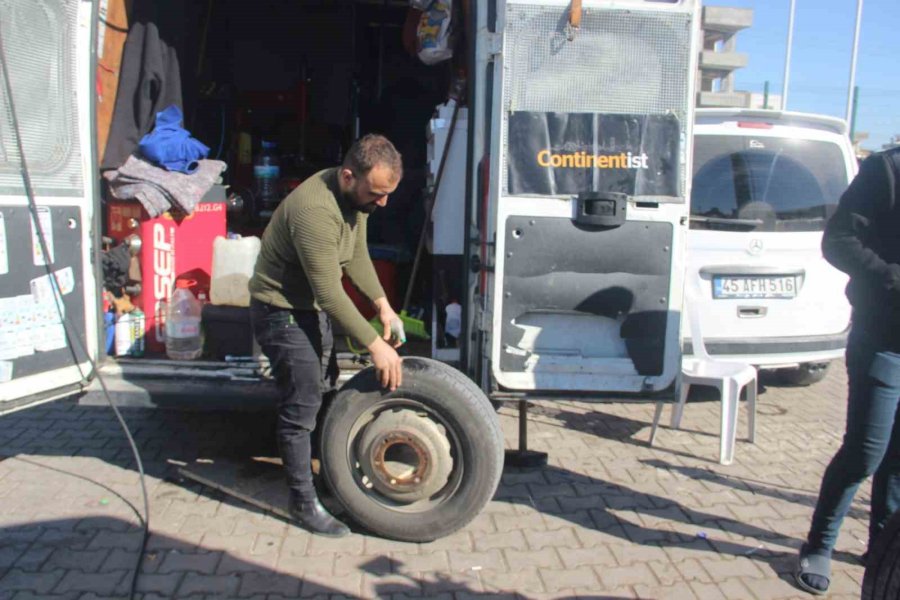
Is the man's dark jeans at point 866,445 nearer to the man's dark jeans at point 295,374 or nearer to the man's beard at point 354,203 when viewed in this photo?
the man's beard at point 354,203

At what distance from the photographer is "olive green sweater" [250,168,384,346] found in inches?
127

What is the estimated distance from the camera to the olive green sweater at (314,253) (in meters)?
3.22

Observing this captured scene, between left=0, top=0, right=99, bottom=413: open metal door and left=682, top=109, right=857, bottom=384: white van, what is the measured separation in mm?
3637

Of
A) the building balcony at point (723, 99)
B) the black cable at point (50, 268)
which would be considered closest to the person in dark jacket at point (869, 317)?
the black cable at point (50, 268)

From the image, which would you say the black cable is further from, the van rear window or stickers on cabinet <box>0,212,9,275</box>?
the van rear window

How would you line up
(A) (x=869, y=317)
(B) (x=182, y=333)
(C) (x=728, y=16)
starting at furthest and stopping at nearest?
(C) (x=728, y=16) < (B) (x=182, y=333) < (A) (x=869, y=317)

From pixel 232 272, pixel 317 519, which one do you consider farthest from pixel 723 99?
pixel 317 519

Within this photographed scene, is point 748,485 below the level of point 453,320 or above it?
below

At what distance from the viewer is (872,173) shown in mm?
3027

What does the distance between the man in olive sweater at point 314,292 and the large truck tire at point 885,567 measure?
1.93 metres

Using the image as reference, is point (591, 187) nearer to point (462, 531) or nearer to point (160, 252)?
point (462, 531)

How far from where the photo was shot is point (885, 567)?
258 centimetres

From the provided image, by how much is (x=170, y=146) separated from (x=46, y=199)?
1350mm

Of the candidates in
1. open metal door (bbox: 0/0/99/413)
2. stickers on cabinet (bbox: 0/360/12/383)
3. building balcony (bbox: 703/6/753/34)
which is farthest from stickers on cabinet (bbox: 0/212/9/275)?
building balcony (bbox: 703/6/753/34)
